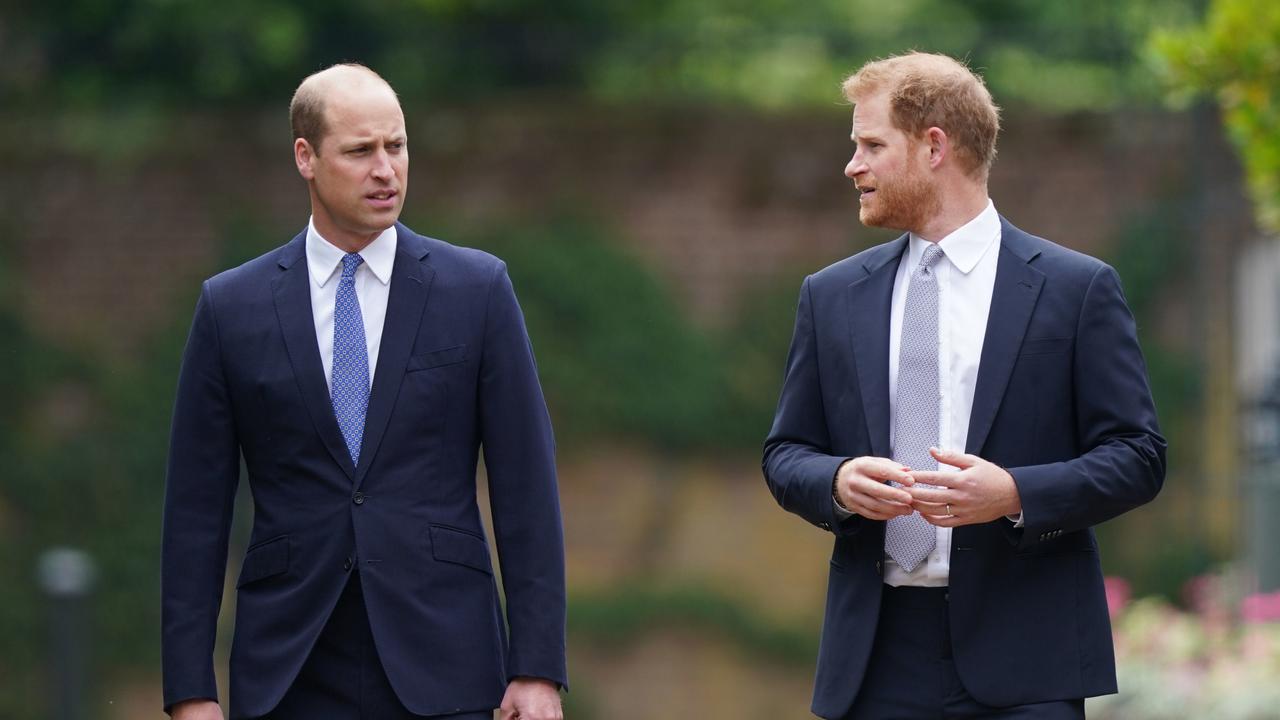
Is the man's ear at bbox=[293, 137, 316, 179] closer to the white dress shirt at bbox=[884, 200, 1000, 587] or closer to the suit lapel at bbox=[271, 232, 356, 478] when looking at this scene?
the suit lapel at bbox=[271, 232, 356, 478]

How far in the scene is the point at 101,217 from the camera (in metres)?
12.0

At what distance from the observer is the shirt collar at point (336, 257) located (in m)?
4.11

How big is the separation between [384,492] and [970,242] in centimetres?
129

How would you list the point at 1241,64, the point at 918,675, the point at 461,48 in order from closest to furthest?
the point at 918,675, the point at 1241,64, the point at 461,48

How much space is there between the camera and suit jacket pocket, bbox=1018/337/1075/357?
3.86m

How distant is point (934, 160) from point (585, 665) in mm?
8281

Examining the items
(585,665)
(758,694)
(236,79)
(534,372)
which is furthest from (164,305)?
(534,372)

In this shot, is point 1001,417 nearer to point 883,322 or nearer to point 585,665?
point 883,322

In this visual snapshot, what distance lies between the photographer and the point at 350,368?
13.2 feet

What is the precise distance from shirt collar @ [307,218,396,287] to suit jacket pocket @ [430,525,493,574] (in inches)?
21.6

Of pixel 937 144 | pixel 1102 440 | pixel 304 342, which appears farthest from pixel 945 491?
pixel 304 342

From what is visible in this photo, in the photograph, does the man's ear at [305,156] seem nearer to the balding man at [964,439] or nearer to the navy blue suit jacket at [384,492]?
the navy blue suit jacket at [384,492]

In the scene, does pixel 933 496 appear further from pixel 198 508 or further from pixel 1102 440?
pixel 198 508

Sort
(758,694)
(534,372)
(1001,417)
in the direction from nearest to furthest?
(1001,417)
(534,372)
(758,694)
